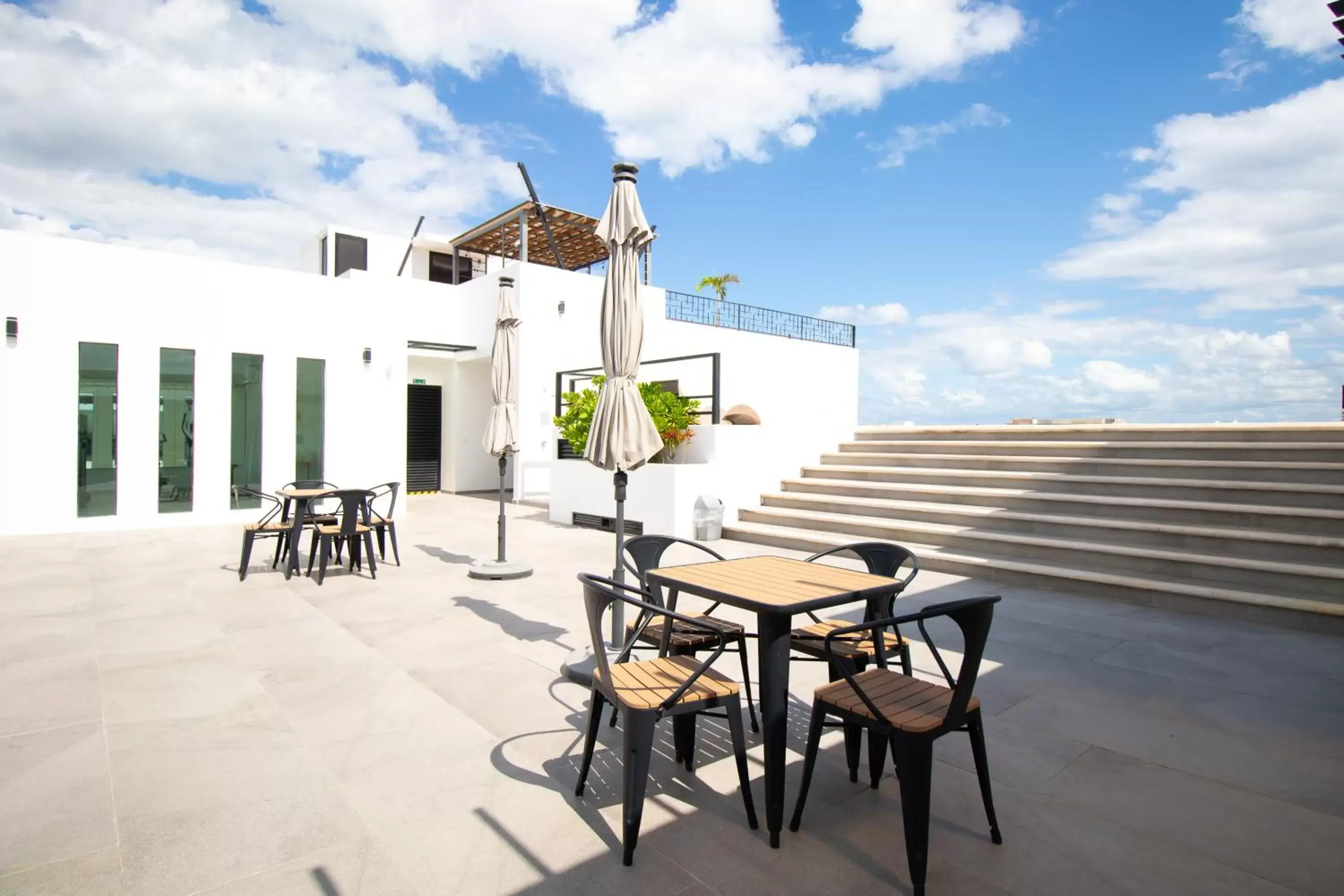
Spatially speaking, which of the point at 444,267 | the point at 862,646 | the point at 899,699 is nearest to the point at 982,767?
the point at 899,699

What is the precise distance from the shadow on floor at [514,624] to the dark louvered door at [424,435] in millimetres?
10215

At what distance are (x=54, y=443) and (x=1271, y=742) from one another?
41.0 ft

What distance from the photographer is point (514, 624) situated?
201 inches

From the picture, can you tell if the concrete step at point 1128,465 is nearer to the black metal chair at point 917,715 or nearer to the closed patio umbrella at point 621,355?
the closed patio umbrella at point 621,355

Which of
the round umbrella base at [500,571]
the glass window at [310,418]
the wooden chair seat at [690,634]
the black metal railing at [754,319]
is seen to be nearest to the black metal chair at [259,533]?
the round umbrella base at [500,571]

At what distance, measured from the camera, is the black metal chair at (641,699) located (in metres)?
2.20

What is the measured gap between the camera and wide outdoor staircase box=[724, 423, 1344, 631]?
230 inches

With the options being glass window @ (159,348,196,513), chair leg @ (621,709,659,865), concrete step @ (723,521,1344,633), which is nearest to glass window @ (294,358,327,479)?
glass window @ (159,348,196,513)

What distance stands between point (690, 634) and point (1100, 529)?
226 inches

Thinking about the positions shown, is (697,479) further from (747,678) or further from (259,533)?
(747,678)

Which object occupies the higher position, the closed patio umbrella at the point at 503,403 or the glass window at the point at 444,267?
the glass window at the point at 444,267

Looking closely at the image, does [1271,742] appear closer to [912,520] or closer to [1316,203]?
[912,520]

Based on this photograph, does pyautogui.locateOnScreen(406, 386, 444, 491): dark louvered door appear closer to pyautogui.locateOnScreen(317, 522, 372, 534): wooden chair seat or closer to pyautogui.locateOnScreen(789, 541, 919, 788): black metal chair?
pyautogui.locateOnScreen(317, 522, 372, 534): wooden chair seat

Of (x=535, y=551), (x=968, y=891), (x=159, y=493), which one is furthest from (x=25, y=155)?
(x=968, y=891)
